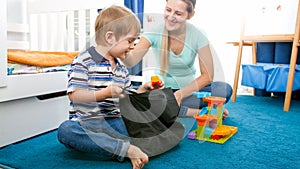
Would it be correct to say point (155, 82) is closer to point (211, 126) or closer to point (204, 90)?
point (211, 126)

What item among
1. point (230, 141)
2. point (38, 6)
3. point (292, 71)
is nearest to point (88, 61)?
point (230, 141)

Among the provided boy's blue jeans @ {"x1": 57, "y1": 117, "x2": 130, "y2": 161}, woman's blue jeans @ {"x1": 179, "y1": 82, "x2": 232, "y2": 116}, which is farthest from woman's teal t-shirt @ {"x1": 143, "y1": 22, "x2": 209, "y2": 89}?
boy's blue jeans @ {"x1": 57, "y1": 117, "x2": 130, "y2": 161}

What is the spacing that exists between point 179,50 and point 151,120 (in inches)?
14.8

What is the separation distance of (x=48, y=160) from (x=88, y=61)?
1.02 ft

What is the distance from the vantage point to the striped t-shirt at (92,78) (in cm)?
83

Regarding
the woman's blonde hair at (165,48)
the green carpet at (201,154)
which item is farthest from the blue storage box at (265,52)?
the woman's blonde hair at (165,48)

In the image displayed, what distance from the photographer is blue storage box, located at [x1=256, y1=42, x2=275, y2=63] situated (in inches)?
82.2

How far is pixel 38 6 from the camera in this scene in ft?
5.35

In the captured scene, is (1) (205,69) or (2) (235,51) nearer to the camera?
(1) (205,69)

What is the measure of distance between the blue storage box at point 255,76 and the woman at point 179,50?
86cm

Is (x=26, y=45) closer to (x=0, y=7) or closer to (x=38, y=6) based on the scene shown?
(x=38, y=6)

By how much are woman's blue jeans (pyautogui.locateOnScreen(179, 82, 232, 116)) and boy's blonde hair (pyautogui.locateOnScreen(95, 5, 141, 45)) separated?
0.44 m

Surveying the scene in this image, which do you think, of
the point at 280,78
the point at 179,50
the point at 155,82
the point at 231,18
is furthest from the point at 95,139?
the point at 231,18

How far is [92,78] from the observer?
86cm
